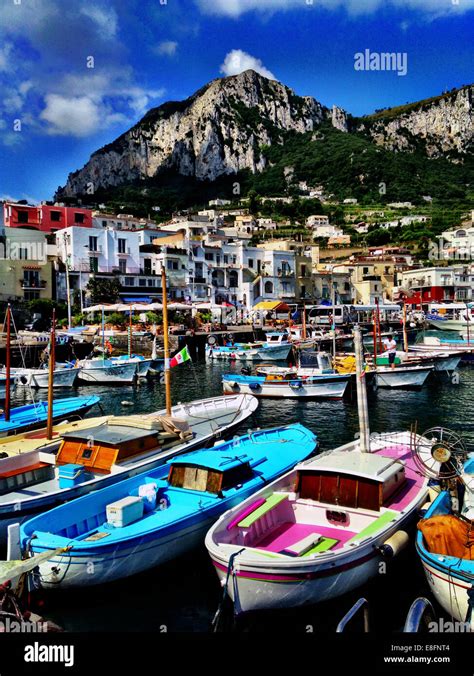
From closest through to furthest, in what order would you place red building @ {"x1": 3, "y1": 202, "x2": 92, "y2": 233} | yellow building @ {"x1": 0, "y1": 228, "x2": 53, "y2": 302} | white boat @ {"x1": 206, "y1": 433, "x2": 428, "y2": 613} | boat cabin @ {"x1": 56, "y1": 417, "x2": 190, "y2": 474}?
white boat @ {"x1": 206, "y1": 433, "x2": 428, "y2": 613} → boat cabin @ {"x1": 56, "y1": 417, "x2": 190, "y2": 474} → yellow building @ {"x1": 0, "y1": 228, "x2": 53, "y2": 302} → red building @ {"x1": 3, "y1": 202, "x2": 92, "y2": 233}

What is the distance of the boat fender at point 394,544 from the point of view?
10914mm

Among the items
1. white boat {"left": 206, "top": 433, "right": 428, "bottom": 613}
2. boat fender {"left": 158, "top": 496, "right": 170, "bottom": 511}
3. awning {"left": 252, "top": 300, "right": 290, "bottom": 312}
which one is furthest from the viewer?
awning {"left": 252, "top": 300, "right": 290, "bottom": 312}

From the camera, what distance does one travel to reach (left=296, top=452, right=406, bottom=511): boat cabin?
477 inches

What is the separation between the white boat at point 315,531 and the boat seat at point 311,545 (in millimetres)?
20

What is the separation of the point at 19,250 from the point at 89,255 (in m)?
8.88

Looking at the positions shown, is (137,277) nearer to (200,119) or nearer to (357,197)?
(357,197)

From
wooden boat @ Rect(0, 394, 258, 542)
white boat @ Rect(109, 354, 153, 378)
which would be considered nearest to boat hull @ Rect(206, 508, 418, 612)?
wooden boat @ Rect(0, 394, 258, 542)

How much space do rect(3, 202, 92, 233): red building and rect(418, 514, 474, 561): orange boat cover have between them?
7095 cm

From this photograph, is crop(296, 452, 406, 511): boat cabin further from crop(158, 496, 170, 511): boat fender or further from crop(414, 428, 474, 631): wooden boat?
crop(158, 496, 170, 511): boat fender

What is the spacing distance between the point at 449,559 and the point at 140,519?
7.03 meters

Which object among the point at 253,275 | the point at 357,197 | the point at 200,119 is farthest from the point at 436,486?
the point at 200,119

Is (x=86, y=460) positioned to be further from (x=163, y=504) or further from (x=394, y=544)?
(x=394, y=544)

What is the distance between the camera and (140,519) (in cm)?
1246

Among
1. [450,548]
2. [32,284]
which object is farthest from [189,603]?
[32,284]
